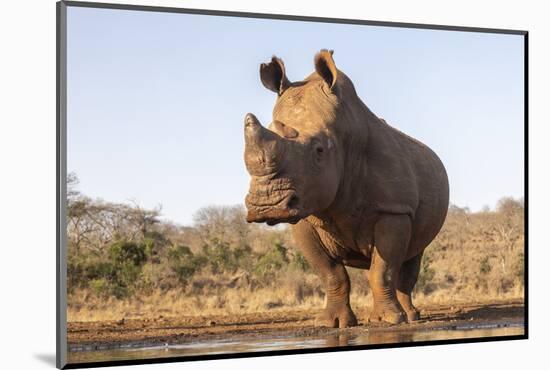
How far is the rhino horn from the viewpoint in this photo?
9.85m

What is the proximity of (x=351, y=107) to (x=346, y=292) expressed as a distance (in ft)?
5.91

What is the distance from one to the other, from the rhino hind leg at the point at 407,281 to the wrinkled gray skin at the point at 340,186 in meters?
0.04

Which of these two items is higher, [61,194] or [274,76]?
[274,76]

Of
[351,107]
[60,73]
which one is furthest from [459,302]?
[60,73]

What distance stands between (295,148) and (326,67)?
1.18m

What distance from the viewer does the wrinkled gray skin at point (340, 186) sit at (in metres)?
10.0

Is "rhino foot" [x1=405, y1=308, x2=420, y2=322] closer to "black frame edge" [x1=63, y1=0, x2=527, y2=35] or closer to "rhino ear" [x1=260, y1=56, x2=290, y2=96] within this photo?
"rhino ear" [x1=260, y1=56, x2=290, y2=96]

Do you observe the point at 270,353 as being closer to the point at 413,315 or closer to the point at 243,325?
the point at 243,325

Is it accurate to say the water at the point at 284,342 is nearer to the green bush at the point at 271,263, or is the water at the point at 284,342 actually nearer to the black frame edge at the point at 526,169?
the black frame edge at the point at 526,169

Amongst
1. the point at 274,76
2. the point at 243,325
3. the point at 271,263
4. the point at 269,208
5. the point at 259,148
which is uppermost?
the point at 274,76

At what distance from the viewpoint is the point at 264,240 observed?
58.4 ft

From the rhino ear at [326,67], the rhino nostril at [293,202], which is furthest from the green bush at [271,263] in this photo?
the rhino nostril at [293,202]

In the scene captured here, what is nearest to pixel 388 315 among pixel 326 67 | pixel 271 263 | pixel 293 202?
pixel 293 202

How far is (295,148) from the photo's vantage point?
10.2 metres
